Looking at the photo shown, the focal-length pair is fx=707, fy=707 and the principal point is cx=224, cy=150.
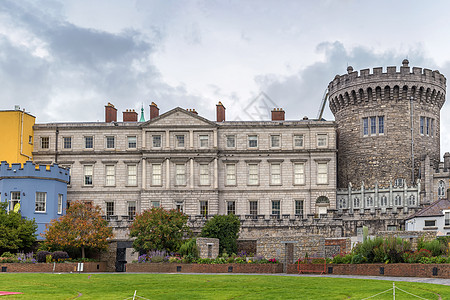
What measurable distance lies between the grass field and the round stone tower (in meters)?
39.9

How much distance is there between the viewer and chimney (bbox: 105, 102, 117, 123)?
231 ft

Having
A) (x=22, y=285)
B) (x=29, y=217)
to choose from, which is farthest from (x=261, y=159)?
(x=22, y=285)

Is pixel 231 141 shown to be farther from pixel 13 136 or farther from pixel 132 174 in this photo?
pixel 13 136

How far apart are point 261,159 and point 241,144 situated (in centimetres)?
241

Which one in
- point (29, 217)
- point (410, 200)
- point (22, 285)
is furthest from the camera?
point (410, 200)

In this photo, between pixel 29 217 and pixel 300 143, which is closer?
pixel 29 217

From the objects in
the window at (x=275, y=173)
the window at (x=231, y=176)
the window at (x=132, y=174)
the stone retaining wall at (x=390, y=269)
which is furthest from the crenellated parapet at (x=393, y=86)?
the stone retaining wall at (x=390, y=269)

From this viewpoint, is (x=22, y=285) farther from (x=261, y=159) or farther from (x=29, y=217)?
(x=261, y=159)

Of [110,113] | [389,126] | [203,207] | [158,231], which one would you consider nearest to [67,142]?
[110,113]

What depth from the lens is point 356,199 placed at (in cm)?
6638

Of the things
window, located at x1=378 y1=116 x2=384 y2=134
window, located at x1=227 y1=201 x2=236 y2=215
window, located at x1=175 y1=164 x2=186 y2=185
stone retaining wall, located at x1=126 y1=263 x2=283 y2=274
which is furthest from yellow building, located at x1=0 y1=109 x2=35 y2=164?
window, located at x1=378 y1=116 x2=384 y2=134

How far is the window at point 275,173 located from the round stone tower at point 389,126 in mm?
7046

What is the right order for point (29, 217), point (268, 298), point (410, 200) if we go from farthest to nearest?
point (410, 200)
point (29, 217)
point (268, 298)

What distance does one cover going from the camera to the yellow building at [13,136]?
65625mm
